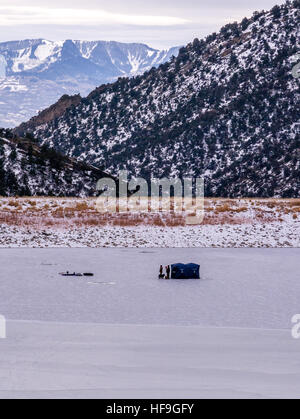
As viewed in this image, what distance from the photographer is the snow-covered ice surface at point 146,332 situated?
50.7 ft

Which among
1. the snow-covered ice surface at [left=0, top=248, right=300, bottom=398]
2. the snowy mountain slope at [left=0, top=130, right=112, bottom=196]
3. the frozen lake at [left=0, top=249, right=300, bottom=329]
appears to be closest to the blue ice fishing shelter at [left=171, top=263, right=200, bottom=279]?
the frozen lake at [left=0, top=249, right=300, bottom=329]

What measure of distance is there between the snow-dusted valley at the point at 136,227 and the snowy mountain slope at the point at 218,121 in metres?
74.2

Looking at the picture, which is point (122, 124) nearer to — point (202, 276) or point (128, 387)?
point (202, 276)

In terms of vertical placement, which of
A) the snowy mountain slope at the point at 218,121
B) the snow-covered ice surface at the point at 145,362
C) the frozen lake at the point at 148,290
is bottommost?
the frozen lake at the point at 148,290

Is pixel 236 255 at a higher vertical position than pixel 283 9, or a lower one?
lower

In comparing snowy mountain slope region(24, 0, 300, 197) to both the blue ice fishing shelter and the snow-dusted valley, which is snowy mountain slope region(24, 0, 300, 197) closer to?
the snow-dusted valley

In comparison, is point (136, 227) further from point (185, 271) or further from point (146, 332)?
point (146, 332)

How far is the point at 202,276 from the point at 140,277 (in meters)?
3.24

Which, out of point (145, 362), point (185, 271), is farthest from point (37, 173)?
point (145, 362)

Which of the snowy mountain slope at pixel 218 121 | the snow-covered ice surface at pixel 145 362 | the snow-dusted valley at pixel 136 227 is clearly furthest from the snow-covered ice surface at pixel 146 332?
the snowy mountain slope at pixel 218 121

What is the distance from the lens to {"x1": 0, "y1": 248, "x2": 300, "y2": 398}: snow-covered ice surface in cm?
1546

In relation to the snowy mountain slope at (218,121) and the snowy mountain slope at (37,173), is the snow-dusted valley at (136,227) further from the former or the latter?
the snowy mountain slope at (218,121)

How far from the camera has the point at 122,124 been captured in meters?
187

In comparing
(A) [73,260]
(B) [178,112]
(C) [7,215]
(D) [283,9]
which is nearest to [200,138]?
(B) [178,112]
